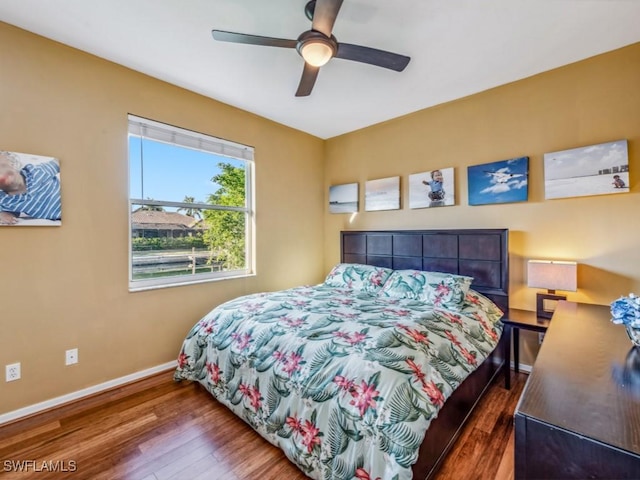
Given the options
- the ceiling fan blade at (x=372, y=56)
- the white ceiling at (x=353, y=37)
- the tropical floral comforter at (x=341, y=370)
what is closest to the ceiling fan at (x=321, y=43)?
the ceiling fan blade at (x=372, y=56)

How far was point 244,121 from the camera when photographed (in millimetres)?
3334

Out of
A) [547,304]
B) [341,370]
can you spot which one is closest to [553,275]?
[547,304]

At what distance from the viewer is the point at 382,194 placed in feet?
11.9

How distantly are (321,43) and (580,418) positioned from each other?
6.67 feet

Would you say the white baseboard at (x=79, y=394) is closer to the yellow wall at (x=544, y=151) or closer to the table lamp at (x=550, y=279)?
the yellow wall at (x=544, y=151)

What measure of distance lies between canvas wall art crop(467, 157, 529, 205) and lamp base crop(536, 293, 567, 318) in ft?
2.85

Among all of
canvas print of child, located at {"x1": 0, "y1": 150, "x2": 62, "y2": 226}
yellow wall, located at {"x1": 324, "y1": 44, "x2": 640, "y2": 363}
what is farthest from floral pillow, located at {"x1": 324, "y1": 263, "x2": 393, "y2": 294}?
canvas print of child, located at {"x1": 0, "y1": 150, "x2": 62, "y2": 226}

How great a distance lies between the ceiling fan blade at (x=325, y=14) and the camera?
4.88 feet

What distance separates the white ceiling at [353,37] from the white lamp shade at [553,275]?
1.68m

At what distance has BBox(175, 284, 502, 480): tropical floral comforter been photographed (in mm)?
1304

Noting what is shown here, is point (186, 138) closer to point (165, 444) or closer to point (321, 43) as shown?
point (321, 43)

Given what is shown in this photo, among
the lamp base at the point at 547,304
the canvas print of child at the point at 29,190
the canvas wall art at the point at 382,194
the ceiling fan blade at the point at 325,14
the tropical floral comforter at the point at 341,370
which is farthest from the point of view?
the canvas wall art at the point at 382,194

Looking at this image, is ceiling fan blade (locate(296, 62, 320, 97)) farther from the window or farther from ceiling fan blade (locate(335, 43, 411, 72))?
the window

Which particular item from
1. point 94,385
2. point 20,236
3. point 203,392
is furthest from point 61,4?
point 203,392
